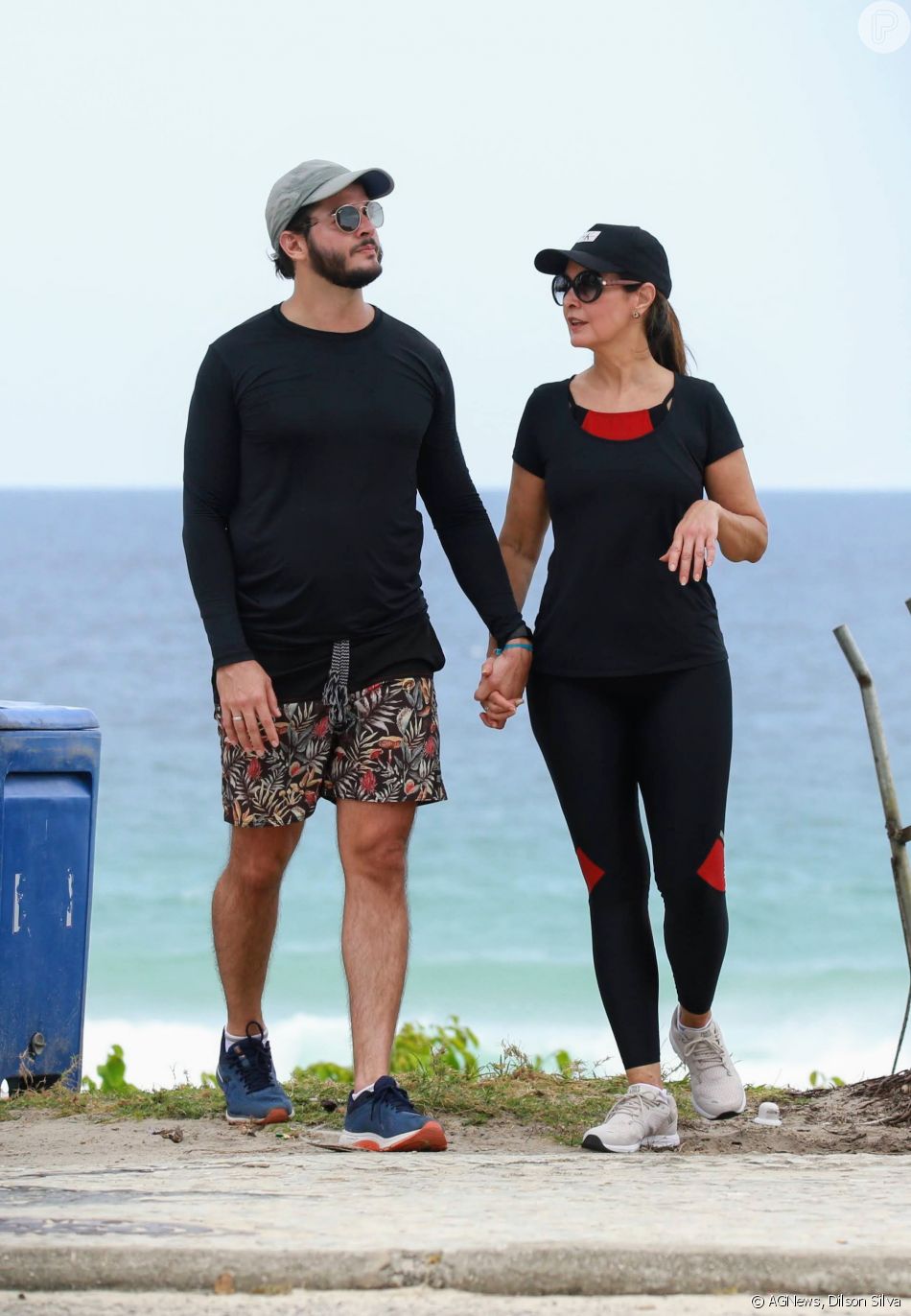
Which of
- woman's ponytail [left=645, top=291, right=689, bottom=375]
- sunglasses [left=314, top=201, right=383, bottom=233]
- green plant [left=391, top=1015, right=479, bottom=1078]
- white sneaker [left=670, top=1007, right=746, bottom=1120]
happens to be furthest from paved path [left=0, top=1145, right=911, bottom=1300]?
green plant [left=391, top=1015, right=479, bottom=1078]

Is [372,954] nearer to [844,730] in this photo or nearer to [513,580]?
[513,580]

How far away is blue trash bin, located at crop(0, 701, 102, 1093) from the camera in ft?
16.5

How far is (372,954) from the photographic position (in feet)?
13.0

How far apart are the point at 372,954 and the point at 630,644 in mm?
889

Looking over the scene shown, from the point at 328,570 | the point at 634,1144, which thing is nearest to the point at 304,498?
the point at 328,570

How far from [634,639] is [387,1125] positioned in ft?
3.84

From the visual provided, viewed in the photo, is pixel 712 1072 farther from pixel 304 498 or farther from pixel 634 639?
pixel 304 498

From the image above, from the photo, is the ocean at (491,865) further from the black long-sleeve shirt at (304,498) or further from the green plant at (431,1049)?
the black long-sleeve shirt at (304,498)

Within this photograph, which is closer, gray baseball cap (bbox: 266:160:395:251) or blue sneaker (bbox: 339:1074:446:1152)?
blue sneaker (bbox: 339:1074:446:1152)

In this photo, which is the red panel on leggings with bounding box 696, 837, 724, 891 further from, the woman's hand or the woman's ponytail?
the woman's ponytail

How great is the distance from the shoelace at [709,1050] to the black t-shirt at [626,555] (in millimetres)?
917

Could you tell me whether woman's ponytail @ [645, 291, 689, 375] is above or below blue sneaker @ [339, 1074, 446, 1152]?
above

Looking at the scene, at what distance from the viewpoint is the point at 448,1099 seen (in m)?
4.62

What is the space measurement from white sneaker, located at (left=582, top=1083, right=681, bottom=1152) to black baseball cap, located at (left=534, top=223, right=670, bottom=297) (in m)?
1.83
